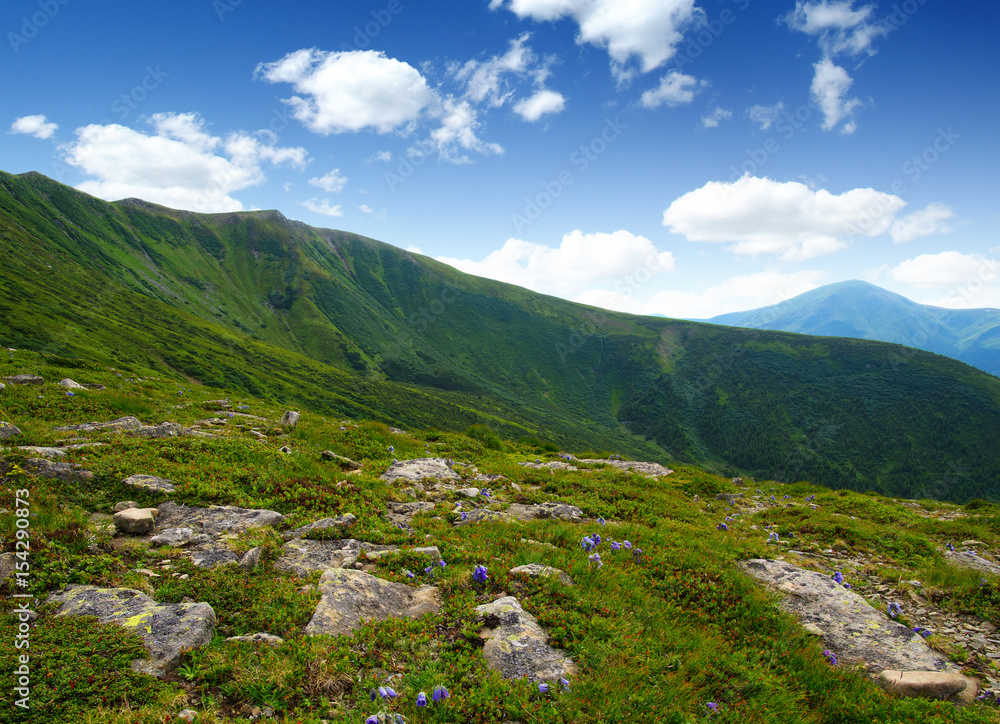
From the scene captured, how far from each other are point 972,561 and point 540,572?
10.7 metres

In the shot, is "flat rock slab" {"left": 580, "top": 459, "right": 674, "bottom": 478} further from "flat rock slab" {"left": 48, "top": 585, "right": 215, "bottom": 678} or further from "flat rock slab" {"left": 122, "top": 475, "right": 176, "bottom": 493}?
"flat rock slab" {"left": 48, "top": 585, "right": 215, "bottom": 678}

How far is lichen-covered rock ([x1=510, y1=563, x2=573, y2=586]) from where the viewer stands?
675cm

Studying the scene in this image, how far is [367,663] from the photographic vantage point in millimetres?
4762

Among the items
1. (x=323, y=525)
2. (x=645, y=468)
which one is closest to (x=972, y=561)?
(x=645, y=468)

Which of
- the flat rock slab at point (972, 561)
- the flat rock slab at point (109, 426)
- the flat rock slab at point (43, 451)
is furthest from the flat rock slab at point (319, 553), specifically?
the flat rock slab at point (972, 561)

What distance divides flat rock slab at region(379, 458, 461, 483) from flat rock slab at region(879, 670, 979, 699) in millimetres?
10160

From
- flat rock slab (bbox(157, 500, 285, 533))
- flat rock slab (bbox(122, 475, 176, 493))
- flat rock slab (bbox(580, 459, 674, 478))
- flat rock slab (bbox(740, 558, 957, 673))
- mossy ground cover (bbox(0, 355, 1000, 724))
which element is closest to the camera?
mossy ground cover (bbox(0, 355, 1000, 724))

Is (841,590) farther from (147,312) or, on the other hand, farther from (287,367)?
(147,312)

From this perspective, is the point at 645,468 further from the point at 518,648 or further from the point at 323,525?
the point at 518,648

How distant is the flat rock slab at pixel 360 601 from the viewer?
17.6ft

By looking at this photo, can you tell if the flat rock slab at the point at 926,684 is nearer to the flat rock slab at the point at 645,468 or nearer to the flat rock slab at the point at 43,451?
the flat rock slab at the point at 645,468

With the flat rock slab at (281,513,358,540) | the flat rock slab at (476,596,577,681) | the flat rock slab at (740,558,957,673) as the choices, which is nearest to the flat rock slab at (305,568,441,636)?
the flat rock slab at (476,596,577,681)

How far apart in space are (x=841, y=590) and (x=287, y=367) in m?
157

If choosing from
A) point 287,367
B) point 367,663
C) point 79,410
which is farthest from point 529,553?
point 287,367
